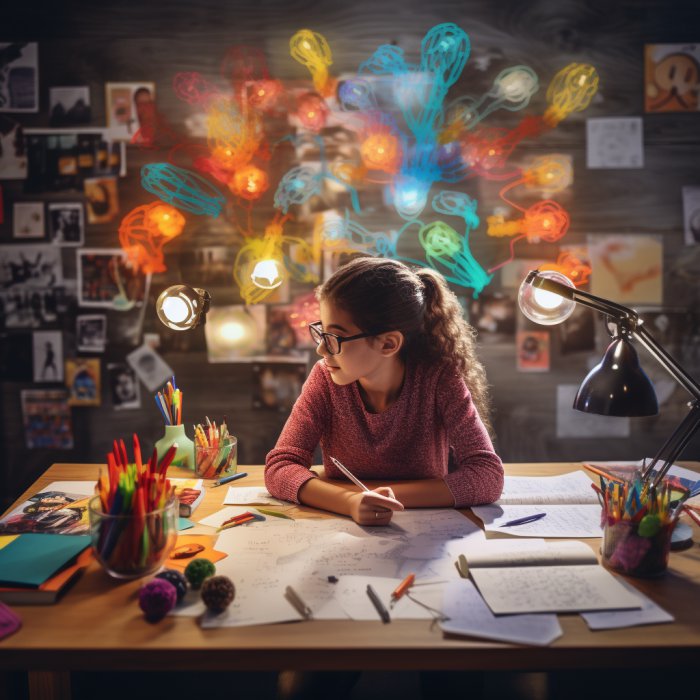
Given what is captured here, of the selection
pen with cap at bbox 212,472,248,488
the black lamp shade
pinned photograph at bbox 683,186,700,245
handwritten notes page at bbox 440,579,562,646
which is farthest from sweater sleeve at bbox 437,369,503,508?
pinned photograph at bbox 683,186,700,245

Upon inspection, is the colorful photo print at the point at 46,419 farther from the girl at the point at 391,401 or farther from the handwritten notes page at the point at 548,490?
the handwritten notes page at the point at 548,490

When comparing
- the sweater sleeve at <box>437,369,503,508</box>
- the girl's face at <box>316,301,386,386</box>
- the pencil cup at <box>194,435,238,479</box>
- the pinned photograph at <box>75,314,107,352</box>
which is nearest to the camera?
the sweater sleeve at <box>437,369,503,508</box>

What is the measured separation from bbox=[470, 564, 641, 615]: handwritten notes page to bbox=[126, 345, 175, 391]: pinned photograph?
1845 millimetres

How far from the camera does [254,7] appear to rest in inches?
96.0

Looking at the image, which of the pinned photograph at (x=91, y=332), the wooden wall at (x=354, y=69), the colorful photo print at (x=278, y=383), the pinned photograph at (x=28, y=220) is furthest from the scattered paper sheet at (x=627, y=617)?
the pinned photograph at (x=28, y=220)

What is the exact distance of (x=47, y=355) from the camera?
8.41ft

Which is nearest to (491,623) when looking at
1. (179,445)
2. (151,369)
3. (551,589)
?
(551,589)

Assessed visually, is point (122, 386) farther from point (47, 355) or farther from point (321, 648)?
point (321, 648)

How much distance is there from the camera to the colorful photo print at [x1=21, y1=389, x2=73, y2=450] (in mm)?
2582

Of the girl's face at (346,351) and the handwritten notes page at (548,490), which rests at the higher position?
the girl's face at (346,351)

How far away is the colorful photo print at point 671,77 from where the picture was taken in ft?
8.12

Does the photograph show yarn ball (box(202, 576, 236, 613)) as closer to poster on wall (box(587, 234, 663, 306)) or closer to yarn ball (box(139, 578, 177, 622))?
yarn ball (box(139, 578, 177, 622))

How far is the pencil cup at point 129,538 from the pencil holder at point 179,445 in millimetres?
574

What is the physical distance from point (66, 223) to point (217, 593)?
6.70 feet
